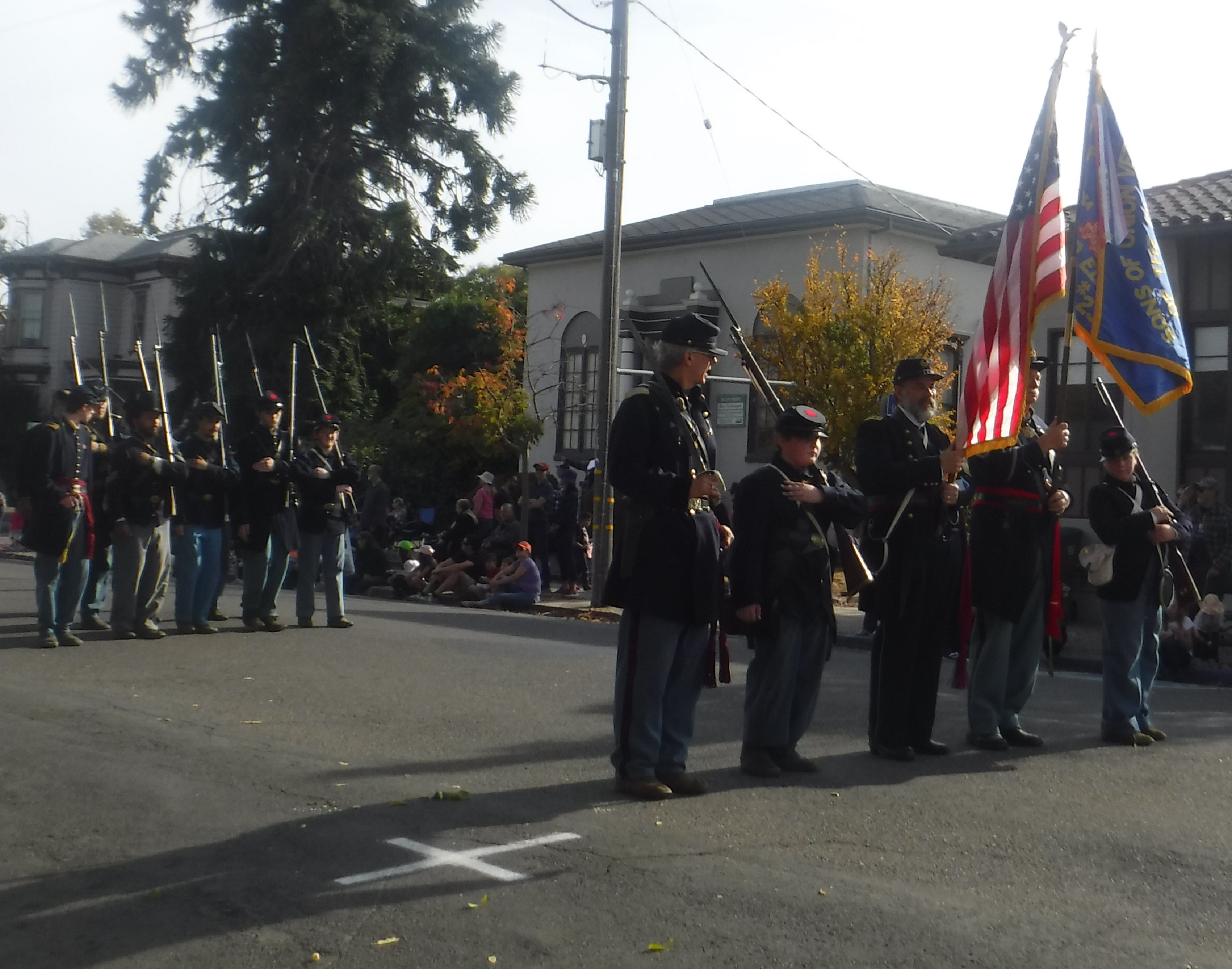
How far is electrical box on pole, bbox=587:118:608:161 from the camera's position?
1767 centimetres

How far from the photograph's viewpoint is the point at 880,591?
7168 mm

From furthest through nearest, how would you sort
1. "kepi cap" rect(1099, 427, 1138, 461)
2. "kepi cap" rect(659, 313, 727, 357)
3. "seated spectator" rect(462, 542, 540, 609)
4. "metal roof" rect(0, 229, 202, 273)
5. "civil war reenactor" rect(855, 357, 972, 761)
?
"metal roof" rect(0, 229, 202, 273)
"seated spectator" rect(462, 542, 540, 609)
"kepi cap" rect(1099, 427, 1138, 461)
"civil war reenactor" rect(855, 357, 972, 761)
"kepi cap" rect(659, 313, 727, 357)

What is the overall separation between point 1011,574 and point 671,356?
2.33m

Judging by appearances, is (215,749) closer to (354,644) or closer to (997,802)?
(997,802)

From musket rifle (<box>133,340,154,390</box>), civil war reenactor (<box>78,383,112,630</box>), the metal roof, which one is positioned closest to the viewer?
civil war reenactor (<box>78,383,112,630</box>)

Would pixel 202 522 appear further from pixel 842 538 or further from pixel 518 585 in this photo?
pixel 842 538

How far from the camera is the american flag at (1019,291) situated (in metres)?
7.34

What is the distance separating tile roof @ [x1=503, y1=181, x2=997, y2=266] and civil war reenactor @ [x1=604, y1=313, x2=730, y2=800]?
64.3 feet

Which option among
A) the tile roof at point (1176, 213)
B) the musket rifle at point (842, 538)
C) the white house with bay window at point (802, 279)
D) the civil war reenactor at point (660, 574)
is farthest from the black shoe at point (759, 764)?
the tile roof at point (1176, 213)

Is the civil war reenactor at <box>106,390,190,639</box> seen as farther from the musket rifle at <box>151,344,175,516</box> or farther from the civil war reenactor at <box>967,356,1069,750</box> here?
the civil war reenactor at <box>967,356,1069,750</box>

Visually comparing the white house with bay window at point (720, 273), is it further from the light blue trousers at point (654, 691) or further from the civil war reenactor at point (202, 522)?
the light blue trousers at point (654, 691)

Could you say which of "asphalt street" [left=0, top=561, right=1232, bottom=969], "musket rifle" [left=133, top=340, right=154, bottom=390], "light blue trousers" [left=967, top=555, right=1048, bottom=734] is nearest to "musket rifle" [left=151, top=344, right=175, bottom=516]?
"musket rifle" [left=133, top=340, right=154, bottom=390]

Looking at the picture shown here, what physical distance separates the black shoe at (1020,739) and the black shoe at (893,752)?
2.51 feet

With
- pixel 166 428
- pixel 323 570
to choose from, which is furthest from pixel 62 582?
pixel 323 570
